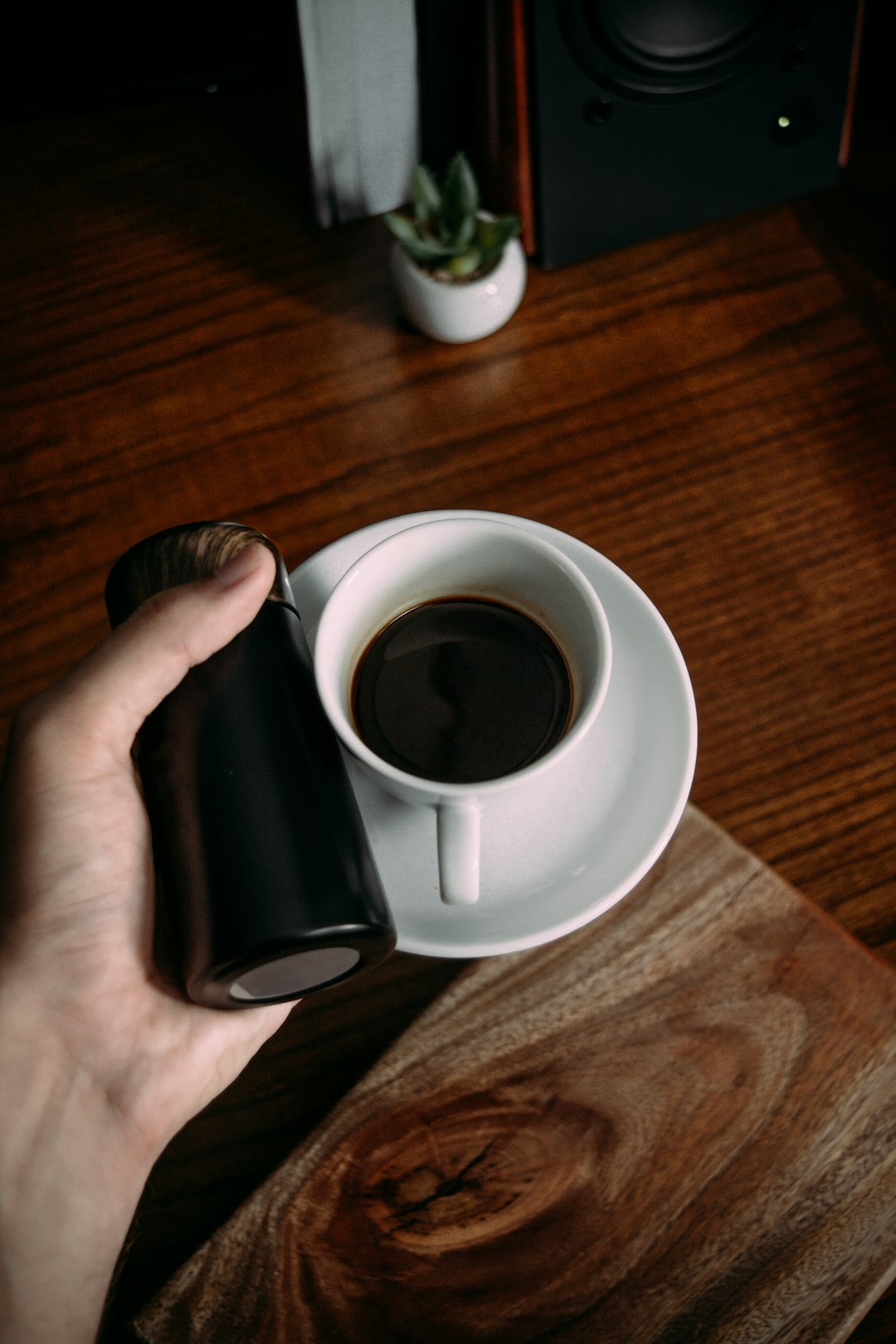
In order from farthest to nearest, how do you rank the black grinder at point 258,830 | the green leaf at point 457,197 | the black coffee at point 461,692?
the green leaf at point 457,197
the black coffee at point 461,692
the black grinder at point 258,830

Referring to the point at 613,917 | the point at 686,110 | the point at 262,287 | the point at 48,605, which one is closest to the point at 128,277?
the point at 262,287

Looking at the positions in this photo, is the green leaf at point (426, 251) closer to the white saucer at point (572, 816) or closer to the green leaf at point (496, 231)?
the green leaf at point (496, 231)

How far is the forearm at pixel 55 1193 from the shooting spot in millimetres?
479

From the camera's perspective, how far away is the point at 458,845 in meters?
0.45

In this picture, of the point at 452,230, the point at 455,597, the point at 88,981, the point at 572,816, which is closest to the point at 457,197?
the point at 452,230

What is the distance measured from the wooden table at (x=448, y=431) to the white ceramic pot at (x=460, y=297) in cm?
2

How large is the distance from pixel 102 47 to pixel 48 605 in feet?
1.57

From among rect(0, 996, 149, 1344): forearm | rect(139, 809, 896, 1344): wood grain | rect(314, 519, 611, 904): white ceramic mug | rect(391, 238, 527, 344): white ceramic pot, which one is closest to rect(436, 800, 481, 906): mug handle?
rect(314, 519, 611, 904): white ceramic mug

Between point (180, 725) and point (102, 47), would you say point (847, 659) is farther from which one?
point (102, 47)

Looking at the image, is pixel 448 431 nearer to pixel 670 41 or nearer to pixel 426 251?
pixel 426 251

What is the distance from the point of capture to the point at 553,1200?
0.52 m

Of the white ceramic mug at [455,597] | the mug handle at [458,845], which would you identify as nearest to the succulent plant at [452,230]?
the white ceramic mug at [455,597]

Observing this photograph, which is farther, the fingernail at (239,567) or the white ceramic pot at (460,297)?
the white ceramic pot at (460,297)

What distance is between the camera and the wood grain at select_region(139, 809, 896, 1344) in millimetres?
495
